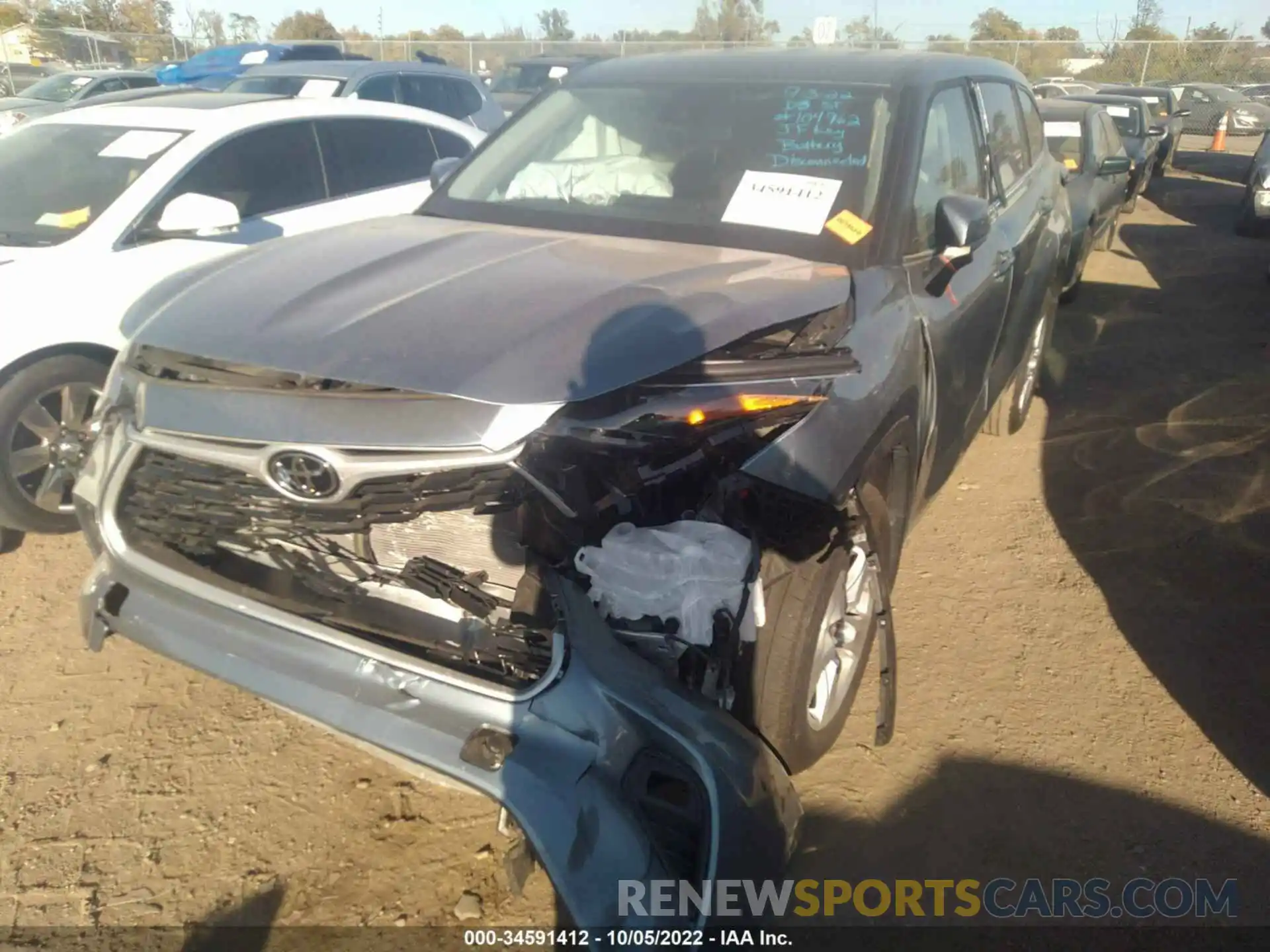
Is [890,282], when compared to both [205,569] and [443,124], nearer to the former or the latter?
[205,569]

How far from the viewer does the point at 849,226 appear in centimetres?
296

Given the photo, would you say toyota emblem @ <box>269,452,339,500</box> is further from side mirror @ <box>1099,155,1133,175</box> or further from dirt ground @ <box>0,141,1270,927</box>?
side mirror @ <box>1099,155,1133,175</box>

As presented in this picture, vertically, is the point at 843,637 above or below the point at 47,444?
below

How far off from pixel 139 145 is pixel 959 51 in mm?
23274

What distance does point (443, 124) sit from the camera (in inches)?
249

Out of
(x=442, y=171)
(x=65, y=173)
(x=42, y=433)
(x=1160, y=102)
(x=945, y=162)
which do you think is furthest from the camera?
(x=1160, y=102)

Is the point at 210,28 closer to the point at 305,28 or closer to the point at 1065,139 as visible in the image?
the point at 305,28

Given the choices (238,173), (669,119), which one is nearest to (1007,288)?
(669,119)

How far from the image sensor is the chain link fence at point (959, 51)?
79.6 ft

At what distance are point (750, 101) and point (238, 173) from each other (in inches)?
109

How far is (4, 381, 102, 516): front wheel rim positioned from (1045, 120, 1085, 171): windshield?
7845mm

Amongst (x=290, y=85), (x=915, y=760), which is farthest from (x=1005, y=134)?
(x=290, y=85)

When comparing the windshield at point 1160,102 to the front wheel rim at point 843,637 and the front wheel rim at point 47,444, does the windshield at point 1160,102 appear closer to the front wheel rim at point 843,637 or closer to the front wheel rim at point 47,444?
the front wheel rim at point 843,637

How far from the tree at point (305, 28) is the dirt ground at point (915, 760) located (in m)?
34.8
